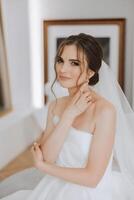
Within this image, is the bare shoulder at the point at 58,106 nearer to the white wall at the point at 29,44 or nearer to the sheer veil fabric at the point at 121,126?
the sheer veil fabric at the point at 121,126

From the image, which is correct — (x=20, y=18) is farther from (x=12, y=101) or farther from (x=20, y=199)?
(x=20, y=199)

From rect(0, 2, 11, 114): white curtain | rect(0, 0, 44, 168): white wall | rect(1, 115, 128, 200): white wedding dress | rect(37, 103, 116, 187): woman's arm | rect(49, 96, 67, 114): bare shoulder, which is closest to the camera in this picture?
rect(37, 103, 116, 187): woman's arm

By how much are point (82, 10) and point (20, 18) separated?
2.18ft

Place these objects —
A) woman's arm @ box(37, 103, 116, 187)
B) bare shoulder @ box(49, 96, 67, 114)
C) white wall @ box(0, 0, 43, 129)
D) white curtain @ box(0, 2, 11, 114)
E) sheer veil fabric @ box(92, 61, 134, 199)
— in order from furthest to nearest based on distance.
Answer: white wall @ box(0, 0, 43, 129) → white curtain @ box(0, 2, 11, 114) → sheer veil fabric @ box(92, 61, 134, 199) → bare shoulder @ box(49, 96, 67, 114) → woman's arm @ box(37, 103, 116, 187)

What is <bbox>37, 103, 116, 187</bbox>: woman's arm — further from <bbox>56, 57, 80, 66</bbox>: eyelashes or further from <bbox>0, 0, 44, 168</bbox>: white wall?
<bbox>0, 0, 44, 168</bbox>: white wall

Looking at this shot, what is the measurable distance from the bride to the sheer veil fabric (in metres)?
0.19

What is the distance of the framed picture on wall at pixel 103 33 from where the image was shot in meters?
3.64

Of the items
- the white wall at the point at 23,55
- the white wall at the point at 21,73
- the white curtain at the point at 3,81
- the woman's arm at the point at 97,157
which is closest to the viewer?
the woman's arm at the point at 97,157

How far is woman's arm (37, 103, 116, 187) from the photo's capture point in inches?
45.9

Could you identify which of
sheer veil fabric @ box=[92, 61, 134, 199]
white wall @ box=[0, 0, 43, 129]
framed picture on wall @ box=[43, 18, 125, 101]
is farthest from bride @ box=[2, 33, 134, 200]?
framed picture on wall @ box=[43, 18, 125, 101]

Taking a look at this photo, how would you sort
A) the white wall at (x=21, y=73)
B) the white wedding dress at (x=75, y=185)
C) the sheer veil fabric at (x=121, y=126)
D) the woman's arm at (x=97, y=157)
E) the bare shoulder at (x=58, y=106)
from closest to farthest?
the woman's arm at (x=97, y=157)
the white wedding dress at (x=75, y=185)
the bare shoulder at (x=58, y=106)
the sheer veil fabric at (x=121, y=126)
the white wall at (x=21, y=73)

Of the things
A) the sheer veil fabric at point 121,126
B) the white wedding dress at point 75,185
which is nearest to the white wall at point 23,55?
the sheer veil fabric at point 121,126

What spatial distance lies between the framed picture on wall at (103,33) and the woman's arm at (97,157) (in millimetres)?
2523

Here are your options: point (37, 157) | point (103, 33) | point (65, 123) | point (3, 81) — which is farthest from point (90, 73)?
point (103, 33)
